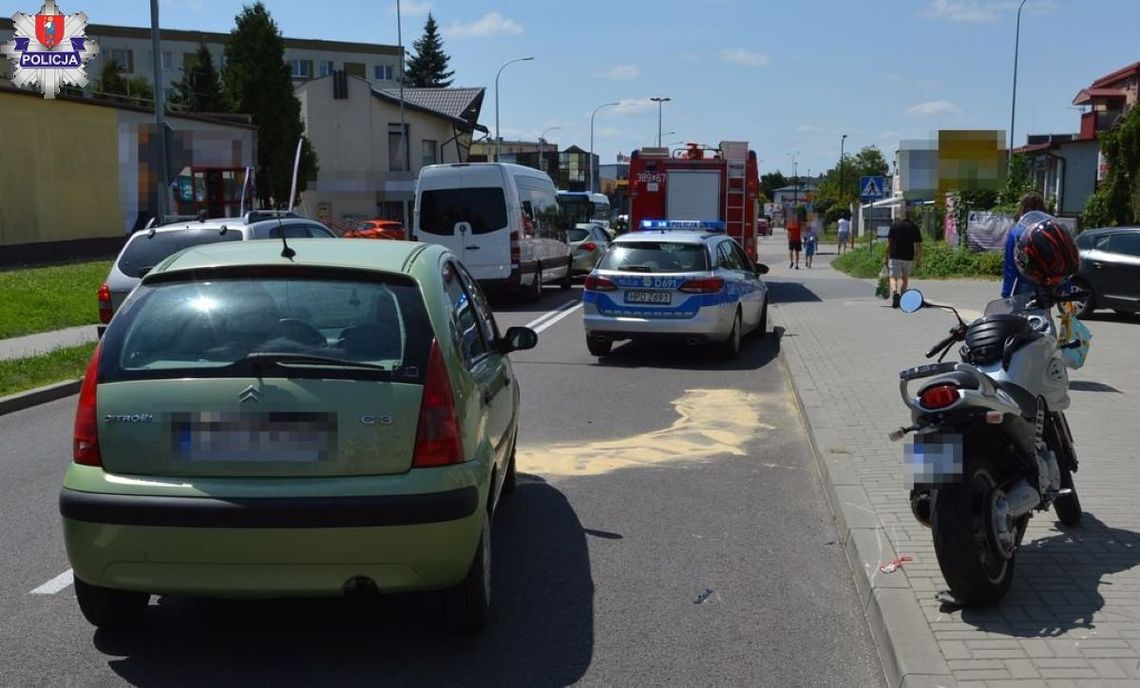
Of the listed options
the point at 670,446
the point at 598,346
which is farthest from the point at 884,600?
the point at 598,346

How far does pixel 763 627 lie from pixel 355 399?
2.02m

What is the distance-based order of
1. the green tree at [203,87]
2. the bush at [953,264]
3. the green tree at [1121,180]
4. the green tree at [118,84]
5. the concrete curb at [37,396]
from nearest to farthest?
the concrete curb at [37,396] → the bush at [953,264] → the green tree at [1121,180] → the green tree at [118,84] → the green tree at [203,87]

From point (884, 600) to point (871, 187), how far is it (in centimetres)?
2537

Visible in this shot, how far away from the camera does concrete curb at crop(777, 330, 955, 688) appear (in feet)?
13.2

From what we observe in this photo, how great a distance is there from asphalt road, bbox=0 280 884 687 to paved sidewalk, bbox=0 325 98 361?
5.30 metres

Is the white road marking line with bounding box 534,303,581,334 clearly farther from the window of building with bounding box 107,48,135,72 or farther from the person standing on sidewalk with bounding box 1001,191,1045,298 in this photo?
the window of building with bounding box 107,48,135,72

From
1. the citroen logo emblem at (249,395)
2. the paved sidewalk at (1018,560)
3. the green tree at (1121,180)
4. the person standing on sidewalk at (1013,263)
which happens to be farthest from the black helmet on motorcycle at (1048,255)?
the green tree at (1121,180)

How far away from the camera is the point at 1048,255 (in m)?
6.50

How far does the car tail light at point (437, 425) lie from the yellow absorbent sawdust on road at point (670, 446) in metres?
3.47

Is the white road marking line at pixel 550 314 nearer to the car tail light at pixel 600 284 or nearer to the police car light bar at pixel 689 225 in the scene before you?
the police car light bar at pixel 689 225

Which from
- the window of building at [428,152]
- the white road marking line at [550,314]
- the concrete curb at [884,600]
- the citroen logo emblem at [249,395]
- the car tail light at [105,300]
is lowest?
the white road marking line at [550,314]

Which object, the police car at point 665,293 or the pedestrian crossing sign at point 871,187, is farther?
the pedestrian crossing sign at point 871,187

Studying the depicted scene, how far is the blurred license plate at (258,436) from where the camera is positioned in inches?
164

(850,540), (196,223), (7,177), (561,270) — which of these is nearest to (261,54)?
(7,177)
